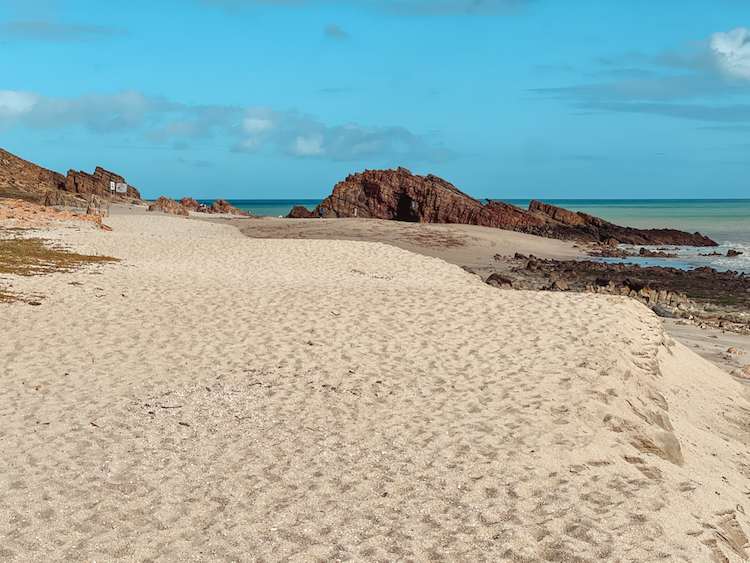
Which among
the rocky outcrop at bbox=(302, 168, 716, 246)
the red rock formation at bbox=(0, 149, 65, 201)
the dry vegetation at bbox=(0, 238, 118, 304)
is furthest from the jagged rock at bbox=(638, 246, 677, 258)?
the red rock formation at bbox=(0, 149, 65, 201)

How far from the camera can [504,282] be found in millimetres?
25594

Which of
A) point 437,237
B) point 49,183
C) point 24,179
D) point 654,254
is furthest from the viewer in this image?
point 49,183

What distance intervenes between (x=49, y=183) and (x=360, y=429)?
53580 mm

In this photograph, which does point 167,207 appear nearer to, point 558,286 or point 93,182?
point 93,182

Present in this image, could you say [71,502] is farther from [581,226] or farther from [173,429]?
[581,226]

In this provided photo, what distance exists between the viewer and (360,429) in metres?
9.62

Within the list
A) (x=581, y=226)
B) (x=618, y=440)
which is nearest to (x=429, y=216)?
(x=581, y=226)

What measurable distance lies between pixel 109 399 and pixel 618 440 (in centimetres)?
644

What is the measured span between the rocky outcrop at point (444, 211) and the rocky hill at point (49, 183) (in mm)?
16187

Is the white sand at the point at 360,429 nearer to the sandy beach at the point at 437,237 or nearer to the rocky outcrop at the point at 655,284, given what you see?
the rocky outcrop at the point at 655,284

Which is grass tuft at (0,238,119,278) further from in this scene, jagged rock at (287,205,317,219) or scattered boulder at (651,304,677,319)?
jagged rock at (287,205,317,219)

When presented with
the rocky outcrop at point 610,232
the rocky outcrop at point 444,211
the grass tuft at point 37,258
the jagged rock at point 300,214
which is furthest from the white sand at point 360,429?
the jagged rock at point 300,214

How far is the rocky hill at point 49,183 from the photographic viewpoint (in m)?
47.7

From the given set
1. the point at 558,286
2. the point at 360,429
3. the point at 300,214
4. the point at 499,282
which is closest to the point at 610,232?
the point at 300,214
